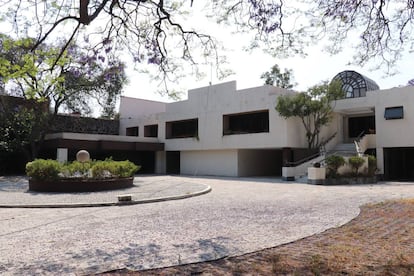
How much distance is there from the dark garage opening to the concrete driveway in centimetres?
1586

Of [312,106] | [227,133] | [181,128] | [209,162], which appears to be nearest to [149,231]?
[312,106]

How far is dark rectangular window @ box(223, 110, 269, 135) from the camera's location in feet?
91.6

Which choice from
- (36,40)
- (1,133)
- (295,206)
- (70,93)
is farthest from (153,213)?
(1,133)

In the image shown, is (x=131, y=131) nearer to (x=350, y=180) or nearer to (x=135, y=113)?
(x=135, y=113)

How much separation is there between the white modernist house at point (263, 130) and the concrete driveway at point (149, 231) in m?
14.4

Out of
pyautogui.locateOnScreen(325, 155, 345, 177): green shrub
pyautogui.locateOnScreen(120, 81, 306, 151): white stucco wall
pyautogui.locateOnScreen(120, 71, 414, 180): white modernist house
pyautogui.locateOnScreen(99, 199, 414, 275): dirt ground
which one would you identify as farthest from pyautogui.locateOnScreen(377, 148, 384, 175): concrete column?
pyautogui.locateOnScreen(99, 199, 414, 275): dirt ground

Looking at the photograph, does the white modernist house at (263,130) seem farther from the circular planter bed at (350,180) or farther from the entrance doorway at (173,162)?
the circular planter bed at (350,180)

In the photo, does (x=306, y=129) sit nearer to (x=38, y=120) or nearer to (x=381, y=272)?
(x=38, y=120)

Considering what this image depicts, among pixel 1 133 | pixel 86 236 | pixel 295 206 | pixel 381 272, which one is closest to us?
pixel 381 272

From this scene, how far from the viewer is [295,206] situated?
1075cm

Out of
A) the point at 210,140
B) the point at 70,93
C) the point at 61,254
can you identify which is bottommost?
the point at 61,254

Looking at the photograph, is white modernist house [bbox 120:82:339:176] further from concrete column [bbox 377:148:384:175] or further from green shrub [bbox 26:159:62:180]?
green shrub [bbox 26:159:62:180]

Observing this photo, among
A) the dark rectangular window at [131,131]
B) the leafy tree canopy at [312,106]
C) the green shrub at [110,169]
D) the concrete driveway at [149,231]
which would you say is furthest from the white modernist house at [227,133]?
the concrete driveway at [149,231]

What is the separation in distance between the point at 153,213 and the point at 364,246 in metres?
5.66
